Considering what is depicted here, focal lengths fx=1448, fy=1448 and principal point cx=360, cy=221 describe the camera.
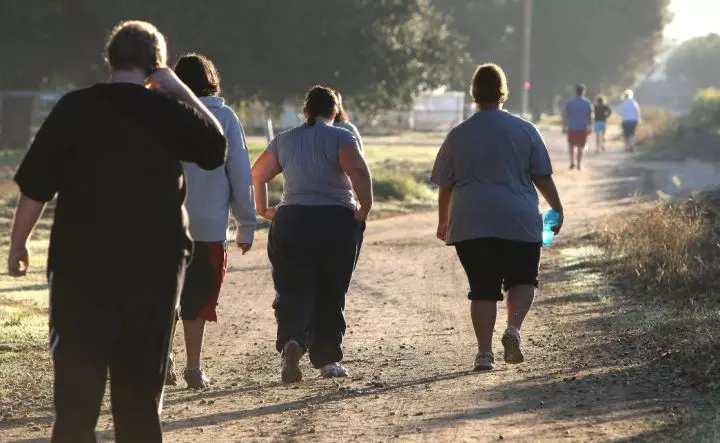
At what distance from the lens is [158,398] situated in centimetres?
486

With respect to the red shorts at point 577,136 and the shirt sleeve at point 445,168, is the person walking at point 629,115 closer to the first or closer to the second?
the red shorts at point 577,136

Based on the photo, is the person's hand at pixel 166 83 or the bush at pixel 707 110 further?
the bush at pixel 707 110

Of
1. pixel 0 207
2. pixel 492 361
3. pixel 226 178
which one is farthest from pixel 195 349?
pixel 0 207

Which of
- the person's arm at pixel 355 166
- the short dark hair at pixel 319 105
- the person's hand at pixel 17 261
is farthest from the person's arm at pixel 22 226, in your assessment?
the short dark hair at pixel 319 105

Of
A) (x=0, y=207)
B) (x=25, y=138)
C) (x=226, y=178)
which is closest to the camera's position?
(x=226, y=178)

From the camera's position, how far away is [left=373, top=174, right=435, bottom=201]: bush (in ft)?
72.1

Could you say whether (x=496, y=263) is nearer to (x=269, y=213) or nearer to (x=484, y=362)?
(x=484, y=362)

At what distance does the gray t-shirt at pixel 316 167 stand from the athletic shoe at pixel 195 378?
1103mm

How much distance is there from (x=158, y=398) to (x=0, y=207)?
16307mm

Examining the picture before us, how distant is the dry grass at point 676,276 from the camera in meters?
7.80

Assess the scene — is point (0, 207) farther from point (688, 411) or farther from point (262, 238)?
point (688, 411)

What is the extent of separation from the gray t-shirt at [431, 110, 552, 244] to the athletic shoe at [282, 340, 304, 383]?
113cm

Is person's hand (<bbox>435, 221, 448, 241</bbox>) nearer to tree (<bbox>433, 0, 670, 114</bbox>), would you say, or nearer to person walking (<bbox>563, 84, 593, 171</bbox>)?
person walking (<bbox>563, 84, 593, 171</bbox>)

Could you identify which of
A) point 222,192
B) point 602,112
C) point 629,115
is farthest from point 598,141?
point 222,192
